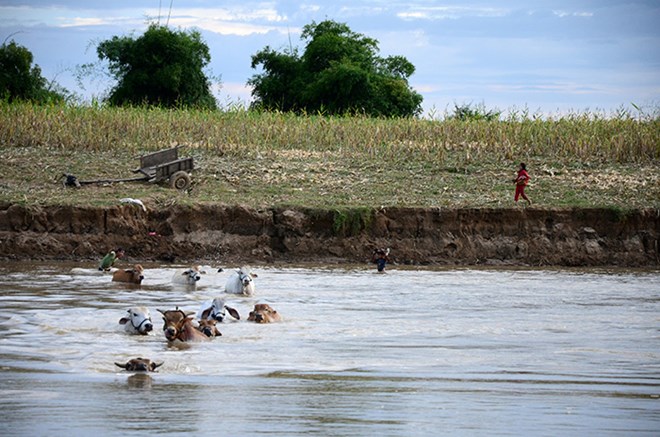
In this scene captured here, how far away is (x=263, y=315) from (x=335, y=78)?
34.4 meters

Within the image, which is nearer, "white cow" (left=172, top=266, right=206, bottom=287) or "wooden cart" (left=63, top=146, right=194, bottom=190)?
"white cow" (left=172, top=266, right=206, bottom=287)

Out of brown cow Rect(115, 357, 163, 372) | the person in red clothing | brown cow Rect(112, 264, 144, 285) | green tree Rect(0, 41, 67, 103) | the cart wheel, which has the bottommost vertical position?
brown cow Rect(112, 264, 144, 285)

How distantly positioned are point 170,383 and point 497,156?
20297 mm

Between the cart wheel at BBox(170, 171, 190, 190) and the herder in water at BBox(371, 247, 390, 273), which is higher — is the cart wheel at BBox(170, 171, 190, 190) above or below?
above

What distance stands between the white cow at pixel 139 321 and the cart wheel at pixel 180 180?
40.3ft

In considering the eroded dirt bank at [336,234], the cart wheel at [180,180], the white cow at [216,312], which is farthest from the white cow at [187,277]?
the cart wheel at [180,180]

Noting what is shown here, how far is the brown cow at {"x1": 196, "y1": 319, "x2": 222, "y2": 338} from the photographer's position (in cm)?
1241

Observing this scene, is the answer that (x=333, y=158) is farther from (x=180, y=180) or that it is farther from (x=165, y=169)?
(x=165, y=169)

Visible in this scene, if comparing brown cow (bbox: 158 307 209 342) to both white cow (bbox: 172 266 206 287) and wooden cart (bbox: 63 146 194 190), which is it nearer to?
white cow (bbox: 172 266 206 287)

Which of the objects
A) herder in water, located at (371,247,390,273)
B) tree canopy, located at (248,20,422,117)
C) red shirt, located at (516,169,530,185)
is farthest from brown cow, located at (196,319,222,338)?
tree canopy, located at (248,20,422,117)

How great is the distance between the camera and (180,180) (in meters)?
24.7

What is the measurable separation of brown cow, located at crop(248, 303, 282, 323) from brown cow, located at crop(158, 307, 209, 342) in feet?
4.08

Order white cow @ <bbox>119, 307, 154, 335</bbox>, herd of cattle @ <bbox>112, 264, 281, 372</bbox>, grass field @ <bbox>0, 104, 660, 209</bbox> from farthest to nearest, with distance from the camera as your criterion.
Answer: grass field @ <bbox>0, 104, 660, 209</bbox> < white cow @ <bbox>119, 307, 154, 335</bbox> < herd of cattle @ <bbox>112, 264, 281, 372</bbox>

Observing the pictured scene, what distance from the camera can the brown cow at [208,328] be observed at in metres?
12.4
